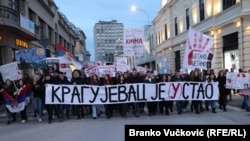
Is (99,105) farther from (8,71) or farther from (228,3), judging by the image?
(228,3)

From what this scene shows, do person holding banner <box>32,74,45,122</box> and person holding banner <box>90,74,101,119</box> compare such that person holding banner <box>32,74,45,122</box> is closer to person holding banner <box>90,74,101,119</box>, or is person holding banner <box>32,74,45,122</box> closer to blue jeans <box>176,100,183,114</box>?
person holding banner <box>90,74,101,119</box>

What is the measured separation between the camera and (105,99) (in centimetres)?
1402

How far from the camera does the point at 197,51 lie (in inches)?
608

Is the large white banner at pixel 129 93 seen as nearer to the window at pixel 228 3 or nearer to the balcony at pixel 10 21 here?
the balcony at pixel 10 21

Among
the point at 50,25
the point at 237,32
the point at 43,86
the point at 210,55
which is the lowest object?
the point at 43,86

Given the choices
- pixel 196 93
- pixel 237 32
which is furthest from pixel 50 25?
pixel 196 93

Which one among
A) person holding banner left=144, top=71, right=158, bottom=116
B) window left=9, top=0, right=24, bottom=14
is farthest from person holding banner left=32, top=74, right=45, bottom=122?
window left=9, top=0, right=24, bottom=14

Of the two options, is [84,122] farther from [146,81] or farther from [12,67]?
[12,67]

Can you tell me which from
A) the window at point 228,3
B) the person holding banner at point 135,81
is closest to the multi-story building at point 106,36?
the window at point 228,3

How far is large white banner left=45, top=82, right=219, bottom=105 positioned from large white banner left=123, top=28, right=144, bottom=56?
11.1 metres

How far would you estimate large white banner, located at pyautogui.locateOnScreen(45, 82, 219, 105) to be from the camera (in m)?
13.8

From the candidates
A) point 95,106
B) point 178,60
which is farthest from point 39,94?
point 178,60

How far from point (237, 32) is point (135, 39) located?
22.2ft

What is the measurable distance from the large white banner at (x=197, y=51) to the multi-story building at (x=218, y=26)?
725cm
